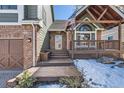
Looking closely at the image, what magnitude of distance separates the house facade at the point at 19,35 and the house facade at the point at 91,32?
214 cm

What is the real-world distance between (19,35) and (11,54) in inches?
41.0

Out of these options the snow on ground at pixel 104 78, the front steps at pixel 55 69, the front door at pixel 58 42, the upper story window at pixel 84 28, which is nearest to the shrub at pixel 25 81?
the front steps at pixel 55 69

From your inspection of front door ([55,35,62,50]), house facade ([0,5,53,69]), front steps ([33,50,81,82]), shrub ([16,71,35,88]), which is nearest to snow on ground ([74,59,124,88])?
front steps ([33,50,81,82])

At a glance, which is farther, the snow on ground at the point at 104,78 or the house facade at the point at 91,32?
the house facade at the point at 91,32

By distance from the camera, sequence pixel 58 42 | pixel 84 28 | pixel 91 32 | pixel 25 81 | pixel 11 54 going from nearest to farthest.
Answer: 1. pixel 25 81
2. pixel 11 54
3. pixel 91 32
4. pixel 84 28
5. pixel 58 42

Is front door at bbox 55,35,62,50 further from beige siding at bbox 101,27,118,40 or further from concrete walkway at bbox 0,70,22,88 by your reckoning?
concrete walkway at bbox 0,70,22,88

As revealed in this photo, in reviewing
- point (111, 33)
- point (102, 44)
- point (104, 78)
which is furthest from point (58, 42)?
point (104, 78)

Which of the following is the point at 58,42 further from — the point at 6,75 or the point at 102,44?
the point at 6,75

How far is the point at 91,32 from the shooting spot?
13.3 m

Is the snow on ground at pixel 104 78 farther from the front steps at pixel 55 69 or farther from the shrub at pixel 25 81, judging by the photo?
the shrub at pixel 25 81

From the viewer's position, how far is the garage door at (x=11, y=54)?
938 cm
